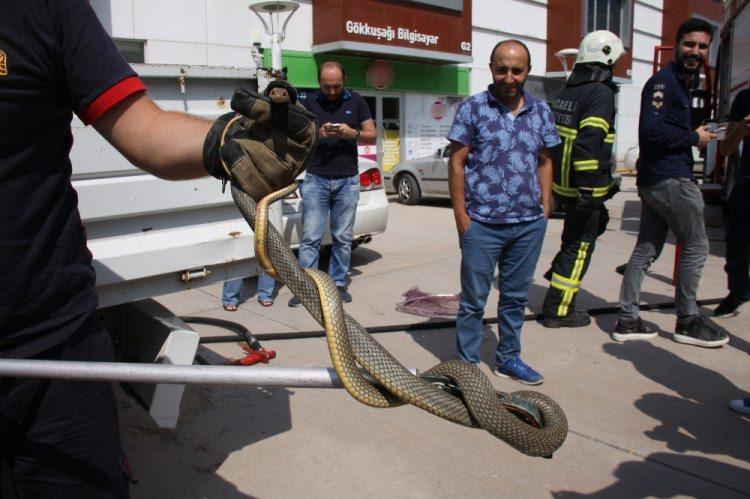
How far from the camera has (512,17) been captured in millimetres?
19172

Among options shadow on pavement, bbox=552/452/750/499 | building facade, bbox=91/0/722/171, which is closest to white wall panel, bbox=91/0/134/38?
building facade, bbox=91/0/722/171

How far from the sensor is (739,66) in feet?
27.9

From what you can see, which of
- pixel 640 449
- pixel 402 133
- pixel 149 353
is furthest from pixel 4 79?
pixel 402 133

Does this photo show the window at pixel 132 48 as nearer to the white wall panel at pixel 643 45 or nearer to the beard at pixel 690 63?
the beard at pixel 690 63

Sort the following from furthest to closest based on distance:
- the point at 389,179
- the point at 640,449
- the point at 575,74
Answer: the point at 389,179
the point at 575,74
the point at 640,449

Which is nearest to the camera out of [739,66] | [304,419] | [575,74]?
[304,419]

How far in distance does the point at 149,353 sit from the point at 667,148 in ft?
11.3

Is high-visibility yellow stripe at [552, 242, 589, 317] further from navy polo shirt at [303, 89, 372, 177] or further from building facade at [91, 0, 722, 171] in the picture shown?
building facade at [91, 0, 722, 171]

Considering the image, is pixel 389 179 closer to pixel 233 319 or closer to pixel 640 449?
pixel 233 319

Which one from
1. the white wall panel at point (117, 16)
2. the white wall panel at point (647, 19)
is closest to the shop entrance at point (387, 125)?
the white wall panel at point (117, 16)

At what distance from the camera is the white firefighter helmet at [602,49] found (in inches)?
173

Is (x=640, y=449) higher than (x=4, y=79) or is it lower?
lower

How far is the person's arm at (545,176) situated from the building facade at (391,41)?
6352 mm

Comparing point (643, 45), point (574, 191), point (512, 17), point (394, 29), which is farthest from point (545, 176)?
point (643, 45)
